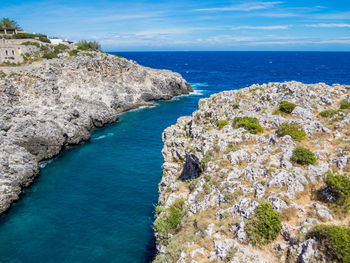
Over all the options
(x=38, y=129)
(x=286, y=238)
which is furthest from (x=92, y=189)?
(x=286, y=238)

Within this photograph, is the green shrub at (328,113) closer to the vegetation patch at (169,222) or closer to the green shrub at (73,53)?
the vegetation patch at (169,222)

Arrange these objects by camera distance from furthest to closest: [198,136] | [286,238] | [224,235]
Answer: [198,136] < [224,235] < [286,238]

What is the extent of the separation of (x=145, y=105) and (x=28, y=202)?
58.0 meters

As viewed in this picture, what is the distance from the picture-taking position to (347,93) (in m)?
23.5

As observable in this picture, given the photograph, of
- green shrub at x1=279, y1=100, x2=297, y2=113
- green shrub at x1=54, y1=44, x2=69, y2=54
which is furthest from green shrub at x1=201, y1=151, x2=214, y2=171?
green shrub at x1=54, y1=44, x2=69, y2=54

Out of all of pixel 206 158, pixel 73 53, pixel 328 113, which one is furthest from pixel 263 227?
pixel 73 53

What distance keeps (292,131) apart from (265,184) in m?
6.31

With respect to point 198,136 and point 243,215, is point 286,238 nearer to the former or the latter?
point 243,215

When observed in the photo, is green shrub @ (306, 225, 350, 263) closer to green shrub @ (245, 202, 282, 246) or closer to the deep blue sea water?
green shrub @ (245, 202, 282, 246)

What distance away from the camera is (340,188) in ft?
44.2

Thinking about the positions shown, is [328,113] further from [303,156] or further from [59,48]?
[59,48]

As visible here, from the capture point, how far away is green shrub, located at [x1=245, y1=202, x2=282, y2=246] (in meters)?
12.7

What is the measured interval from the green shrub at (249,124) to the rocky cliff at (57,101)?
1280 inches

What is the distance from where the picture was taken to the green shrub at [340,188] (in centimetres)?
1320
